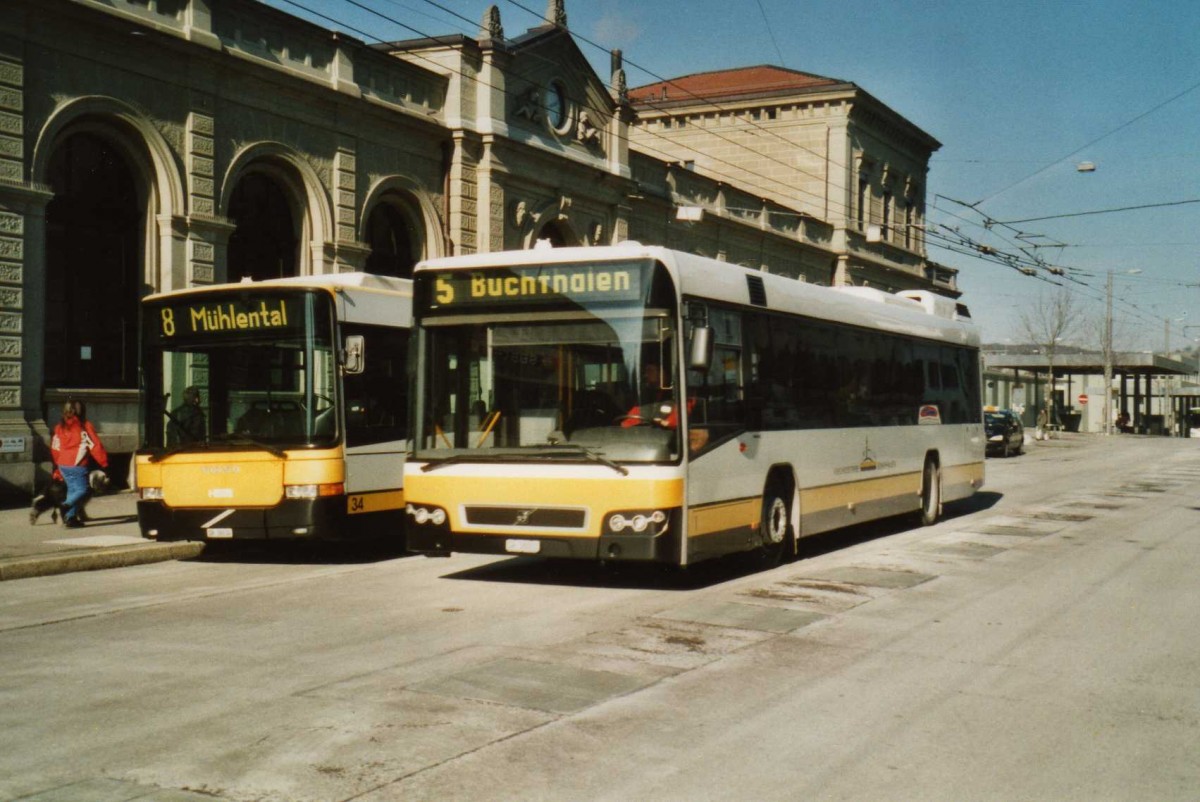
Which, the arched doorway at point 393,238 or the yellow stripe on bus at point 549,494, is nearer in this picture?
the yellow stripe on bus at point 549,494

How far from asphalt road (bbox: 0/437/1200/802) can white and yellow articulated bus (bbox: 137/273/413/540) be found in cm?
61

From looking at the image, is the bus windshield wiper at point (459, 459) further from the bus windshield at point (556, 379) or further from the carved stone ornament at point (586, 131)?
the carved stone ornament at point (586, 131)

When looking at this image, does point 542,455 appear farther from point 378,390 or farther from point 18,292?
point 18,292

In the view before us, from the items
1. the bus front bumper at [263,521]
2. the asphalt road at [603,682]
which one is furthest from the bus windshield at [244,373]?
the asphalt road at [603,682]

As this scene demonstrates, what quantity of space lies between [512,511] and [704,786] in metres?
5.52

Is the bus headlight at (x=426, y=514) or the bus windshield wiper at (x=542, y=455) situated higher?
the bus windshield wiper at (x=542, y=455)

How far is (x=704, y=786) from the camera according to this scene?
5.21 m

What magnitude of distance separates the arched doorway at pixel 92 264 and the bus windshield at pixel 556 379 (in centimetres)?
1008

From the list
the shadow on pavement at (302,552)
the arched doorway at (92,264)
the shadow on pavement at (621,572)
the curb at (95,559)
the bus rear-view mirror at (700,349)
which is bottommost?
the shadow on pavement at (302,552)

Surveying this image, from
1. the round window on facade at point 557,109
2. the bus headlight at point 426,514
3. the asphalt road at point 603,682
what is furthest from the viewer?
the round window on facade at point 557,109

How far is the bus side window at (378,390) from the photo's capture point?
13.0 metres

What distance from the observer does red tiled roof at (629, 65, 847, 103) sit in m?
48.8

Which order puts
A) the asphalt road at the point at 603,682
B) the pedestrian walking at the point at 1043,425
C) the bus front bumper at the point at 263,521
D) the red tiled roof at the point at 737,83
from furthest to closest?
the pedestrian walking at the point at 1043,425 < the red tiled roof at the point at 737,83 < the bus front bumper at the point at 263,521 < the asphalt road at the point at 603,682

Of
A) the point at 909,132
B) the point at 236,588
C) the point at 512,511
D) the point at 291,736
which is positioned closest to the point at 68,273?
the point at 236,588
